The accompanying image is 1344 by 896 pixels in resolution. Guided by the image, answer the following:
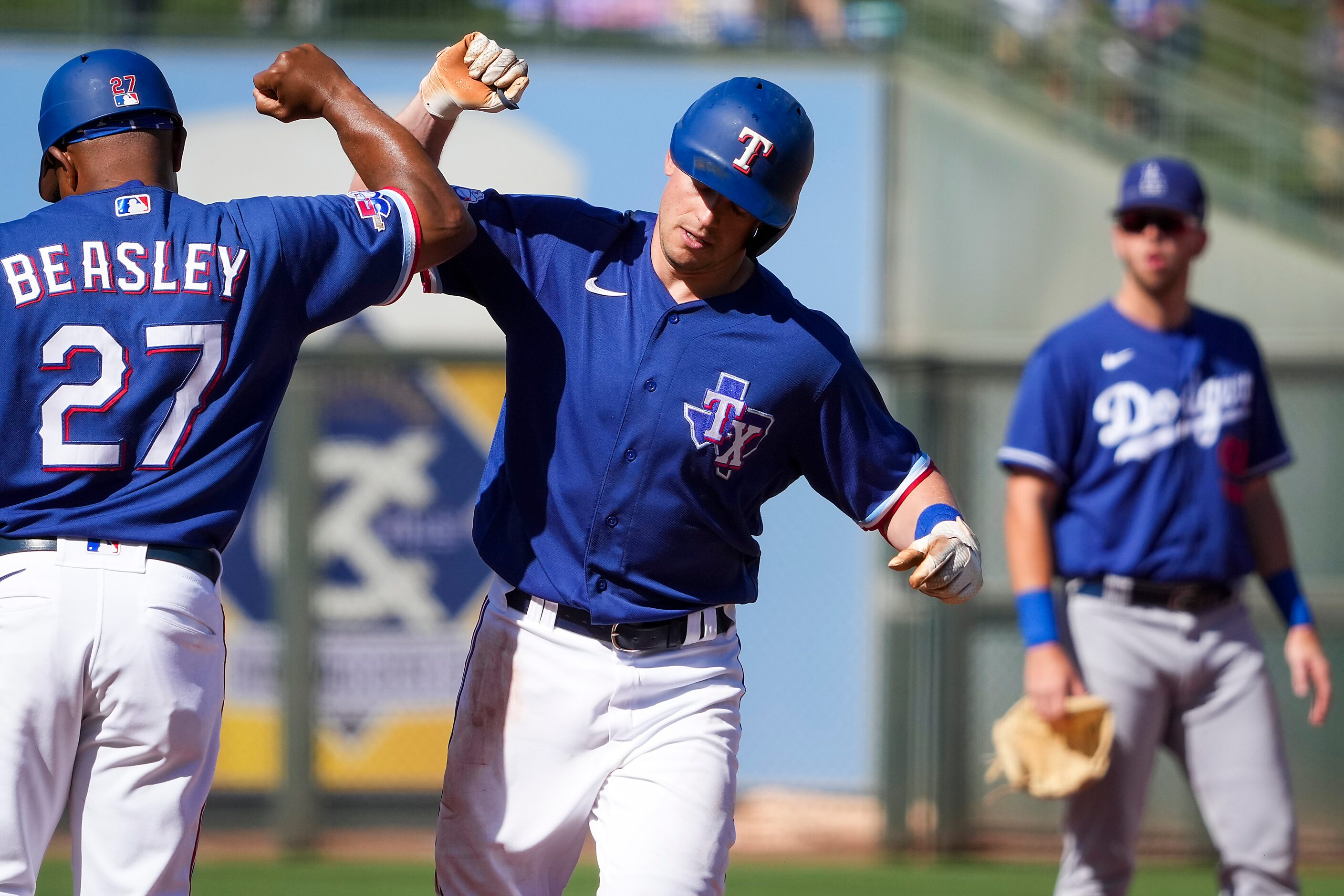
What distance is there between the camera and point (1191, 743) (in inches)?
175

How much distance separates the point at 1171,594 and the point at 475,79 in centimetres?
265

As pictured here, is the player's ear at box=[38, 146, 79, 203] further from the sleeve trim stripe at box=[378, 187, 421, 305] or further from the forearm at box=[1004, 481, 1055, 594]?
the forearm at box=[1004, 481, 1055, 594]

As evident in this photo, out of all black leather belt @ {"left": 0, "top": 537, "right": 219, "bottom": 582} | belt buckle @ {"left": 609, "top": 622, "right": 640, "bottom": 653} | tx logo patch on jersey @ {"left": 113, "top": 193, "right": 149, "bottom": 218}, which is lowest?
belt buckle @ {"left": 609, "top": 622, "right": 640, "bottom": 653}

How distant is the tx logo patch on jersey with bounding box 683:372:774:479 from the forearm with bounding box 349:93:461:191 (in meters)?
0.83

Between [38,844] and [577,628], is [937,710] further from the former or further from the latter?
[38,844]

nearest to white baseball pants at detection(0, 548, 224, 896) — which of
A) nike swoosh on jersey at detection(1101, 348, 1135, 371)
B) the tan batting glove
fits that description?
the tan batting glove

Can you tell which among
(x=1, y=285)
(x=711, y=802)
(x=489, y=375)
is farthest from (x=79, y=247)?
(x=489, y=375)

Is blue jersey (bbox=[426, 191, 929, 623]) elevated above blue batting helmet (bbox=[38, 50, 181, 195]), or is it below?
below

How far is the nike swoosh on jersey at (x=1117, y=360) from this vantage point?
4.59 metres

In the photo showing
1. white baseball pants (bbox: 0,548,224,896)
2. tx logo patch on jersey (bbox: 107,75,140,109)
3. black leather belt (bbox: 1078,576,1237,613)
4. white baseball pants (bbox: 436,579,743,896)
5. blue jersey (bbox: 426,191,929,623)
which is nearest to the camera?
white baseball pants (bbox: 0,548,224,896)

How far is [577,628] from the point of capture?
129 inches

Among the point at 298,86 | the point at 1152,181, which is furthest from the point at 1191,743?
the point at 298,86

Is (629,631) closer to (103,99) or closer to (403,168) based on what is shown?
(403,168)

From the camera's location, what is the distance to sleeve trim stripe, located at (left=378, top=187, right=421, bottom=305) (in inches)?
122
